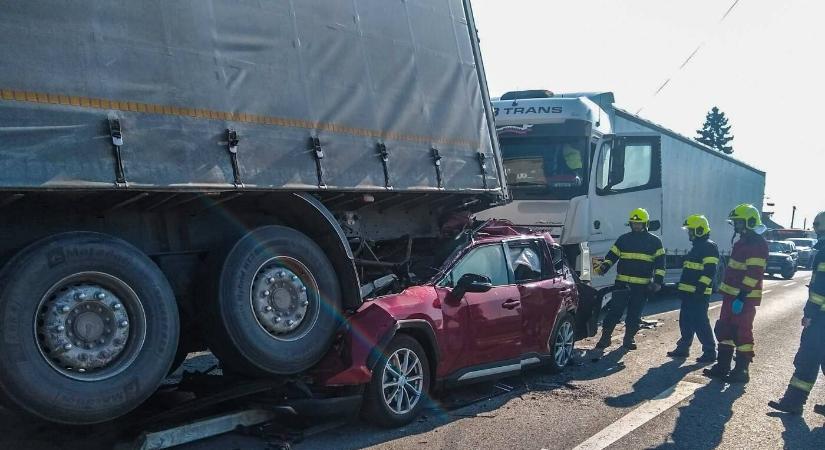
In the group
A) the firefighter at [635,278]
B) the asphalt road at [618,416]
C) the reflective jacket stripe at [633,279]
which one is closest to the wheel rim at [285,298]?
the asphalt road at [618,416]

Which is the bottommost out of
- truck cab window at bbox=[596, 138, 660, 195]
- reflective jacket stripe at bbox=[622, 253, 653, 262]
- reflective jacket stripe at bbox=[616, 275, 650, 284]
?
reflective jacket stripe at bbox=[616, 275, 650, 284]

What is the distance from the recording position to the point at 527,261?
292 inches

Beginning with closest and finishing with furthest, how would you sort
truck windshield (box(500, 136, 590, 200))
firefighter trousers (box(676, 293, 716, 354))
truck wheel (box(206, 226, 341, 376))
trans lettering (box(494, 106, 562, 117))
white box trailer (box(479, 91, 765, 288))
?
truck wheel (box(206, 226, 341, 376)) < firefighter trousers (box(676, 293, 716, 354)) < white box trailer (box(479, 91, 765, 288)) < truck windshield (box(500, 136, 590, 200)) < trans lettering (box(494, 106, 562, 117))

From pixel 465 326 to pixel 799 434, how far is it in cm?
279

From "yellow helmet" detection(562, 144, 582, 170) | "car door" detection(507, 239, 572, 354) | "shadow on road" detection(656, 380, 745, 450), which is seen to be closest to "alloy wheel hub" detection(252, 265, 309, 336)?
"car door" detection(507, 239, 572, 354)

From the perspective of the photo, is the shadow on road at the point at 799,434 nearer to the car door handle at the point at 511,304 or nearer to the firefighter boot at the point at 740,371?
the firefighter boot at the point at 740,371

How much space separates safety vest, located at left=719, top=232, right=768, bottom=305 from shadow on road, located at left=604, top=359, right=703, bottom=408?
1.04m

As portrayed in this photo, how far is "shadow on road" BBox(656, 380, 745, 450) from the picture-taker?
5.48m

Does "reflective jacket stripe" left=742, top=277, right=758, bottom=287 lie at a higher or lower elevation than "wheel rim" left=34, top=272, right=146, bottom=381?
lower

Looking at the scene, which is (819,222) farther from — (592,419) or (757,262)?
(592,419)

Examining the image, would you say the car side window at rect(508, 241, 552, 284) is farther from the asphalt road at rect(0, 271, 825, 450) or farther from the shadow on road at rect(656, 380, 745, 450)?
the shadow on road at rect(656, 380, 745, 450)

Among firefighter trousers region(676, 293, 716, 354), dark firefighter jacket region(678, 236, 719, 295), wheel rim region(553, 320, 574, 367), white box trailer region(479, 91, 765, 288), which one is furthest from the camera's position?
white box trailer region(479, 91, 765, 288)

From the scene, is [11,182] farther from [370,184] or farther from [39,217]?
[370,184]

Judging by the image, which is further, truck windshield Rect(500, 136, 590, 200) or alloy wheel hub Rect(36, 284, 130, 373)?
truck windshield Rect(500, 136, 590, 200)
